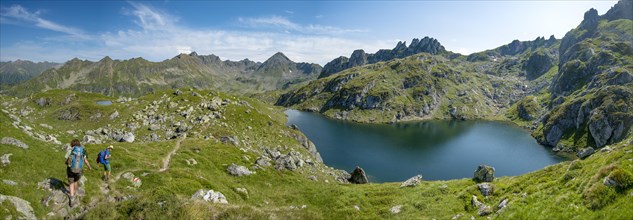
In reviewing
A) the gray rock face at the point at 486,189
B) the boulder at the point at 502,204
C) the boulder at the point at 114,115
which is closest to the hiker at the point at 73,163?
the boulder at the point at 502,204

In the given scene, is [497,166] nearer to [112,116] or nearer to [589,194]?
[589,194]

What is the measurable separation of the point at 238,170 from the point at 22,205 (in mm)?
36104

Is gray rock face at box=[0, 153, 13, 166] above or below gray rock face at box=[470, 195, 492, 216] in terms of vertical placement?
above

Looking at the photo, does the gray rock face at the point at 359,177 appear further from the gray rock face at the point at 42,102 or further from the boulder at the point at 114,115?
the gray rock face at the point at 42,102

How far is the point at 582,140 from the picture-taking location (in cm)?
19962

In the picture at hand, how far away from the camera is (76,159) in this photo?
23453mm

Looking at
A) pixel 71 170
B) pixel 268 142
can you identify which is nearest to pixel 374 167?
pixel 268 142

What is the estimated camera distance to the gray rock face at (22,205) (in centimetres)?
2030

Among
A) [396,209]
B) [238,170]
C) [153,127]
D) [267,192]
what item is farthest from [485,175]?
[153,127]

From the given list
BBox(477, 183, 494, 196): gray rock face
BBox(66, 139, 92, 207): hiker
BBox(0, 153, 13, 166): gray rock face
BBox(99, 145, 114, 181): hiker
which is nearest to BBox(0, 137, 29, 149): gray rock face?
BBox(0, 153, 13, 166): gray rock face

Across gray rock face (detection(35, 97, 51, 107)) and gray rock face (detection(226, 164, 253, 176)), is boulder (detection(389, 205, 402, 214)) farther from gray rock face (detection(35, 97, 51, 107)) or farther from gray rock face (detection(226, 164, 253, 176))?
gray rock face (detection(35, 97, 51, 107))

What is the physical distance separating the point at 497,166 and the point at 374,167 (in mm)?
63312

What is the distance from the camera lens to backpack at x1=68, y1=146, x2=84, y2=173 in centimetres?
2331

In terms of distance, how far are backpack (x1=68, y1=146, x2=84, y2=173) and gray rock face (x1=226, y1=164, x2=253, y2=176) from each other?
32.1 metres
